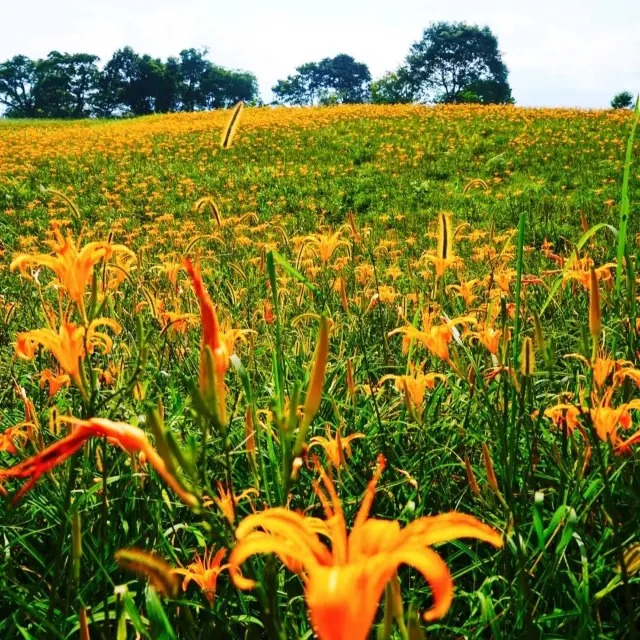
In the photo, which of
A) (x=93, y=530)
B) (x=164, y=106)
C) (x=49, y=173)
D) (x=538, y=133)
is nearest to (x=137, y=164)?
(x=49, y=173)

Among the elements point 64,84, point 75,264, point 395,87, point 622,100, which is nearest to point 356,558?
point 75,264

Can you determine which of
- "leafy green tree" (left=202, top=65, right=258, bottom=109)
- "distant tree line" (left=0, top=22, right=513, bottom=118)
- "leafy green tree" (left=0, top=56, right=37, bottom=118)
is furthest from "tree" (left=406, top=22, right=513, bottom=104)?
"leafy green tree" (left=0, top=56, right=37, bottom=118)

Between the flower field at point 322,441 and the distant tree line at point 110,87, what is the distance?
46082mm

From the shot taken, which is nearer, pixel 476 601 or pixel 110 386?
pixel 476 601

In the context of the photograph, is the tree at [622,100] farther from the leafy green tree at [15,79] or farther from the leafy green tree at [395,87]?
the leafy green tree at [15,79]

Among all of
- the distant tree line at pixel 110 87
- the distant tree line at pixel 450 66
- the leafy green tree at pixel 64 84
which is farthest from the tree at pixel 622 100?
the leafy green tree at pixel 64 84

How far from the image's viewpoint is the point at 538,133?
42.4 feet

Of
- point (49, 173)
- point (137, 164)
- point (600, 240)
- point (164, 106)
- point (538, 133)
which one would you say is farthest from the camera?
point (164, 106)

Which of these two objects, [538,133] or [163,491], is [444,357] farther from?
[538,133]

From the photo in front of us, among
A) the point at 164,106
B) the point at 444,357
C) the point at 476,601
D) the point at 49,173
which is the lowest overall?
the point at 476,601

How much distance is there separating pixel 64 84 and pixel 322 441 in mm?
58000

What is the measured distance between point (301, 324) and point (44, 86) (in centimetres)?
5629

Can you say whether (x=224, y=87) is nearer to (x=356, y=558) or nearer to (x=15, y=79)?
(x=15, y=79)

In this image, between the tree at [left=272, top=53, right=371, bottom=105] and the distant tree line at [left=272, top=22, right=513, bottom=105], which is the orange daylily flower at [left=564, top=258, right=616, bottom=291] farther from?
the tree at [left=272, top=53, right=371, bottom=105]
